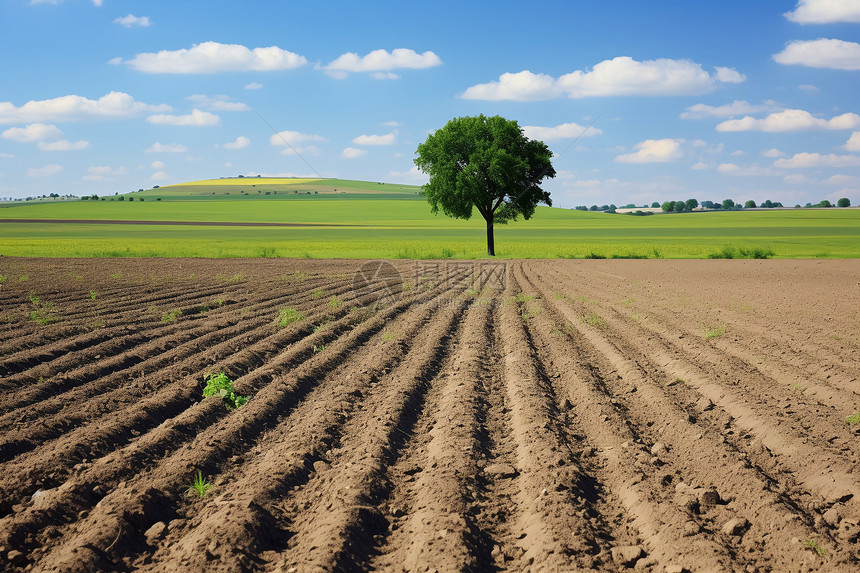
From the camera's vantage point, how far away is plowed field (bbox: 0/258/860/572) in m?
4.88

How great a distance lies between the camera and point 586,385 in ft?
30.8

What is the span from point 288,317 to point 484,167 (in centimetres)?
2972

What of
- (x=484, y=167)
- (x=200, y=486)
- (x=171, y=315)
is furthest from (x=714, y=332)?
(x=484, y=167)

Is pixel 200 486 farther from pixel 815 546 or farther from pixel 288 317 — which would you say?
pixel 288 317

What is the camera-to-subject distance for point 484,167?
142 feet

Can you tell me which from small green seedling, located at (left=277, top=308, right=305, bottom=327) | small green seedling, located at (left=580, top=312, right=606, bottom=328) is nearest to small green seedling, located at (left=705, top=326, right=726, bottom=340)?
small green seedling, located at (left=580, top=312, right=606, bottom=328)

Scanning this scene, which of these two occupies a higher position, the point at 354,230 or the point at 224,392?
the point at 354,230

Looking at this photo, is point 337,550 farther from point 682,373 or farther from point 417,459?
point 682,373

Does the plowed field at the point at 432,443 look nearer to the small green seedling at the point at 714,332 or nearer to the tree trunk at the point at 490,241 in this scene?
the small green seedling at the point at 714,332

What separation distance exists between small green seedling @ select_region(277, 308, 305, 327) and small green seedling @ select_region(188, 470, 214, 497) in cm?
882

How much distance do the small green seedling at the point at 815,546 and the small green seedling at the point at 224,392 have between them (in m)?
6.60

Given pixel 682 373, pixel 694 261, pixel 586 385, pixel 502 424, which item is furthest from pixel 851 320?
pixel 694 261

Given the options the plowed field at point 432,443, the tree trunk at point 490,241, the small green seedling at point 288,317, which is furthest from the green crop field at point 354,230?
the plowed field at point 432,443

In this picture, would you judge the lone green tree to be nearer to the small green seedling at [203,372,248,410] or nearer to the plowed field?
the plowed field
